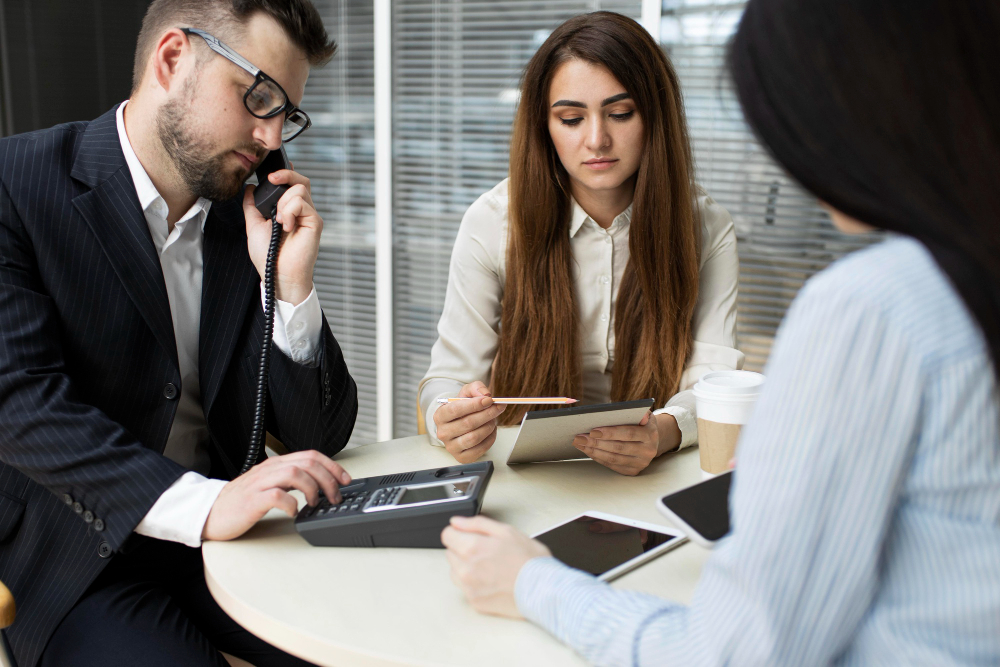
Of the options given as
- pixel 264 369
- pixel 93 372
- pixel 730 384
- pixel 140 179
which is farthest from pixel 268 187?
pixel 730 384

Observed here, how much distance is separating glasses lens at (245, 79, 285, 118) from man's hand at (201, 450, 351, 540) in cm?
73

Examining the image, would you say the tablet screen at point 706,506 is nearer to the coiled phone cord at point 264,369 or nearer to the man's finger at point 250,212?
the coiled phone cord at point 264,369

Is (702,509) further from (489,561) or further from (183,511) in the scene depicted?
(183,511)

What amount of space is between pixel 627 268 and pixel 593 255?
98 mm

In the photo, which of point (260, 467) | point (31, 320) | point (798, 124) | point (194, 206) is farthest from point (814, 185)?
point (194, 206)

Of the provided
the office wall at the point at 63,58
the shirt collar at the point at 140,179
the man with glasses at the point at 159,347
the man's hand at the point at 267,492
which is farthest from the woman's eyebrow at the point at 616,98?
the office wall at the point at 63,58

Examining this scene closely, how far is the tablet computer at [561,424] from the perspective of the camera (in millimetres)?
1256

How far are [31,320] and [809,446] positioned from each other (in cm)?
121

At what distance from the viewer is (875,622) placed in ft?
2.18

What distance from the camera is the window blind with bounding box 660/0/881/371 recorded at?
281 centimetres

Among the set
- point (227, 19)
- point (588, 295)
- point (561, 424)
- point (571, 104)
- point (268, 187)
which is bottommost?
point (561, 424)

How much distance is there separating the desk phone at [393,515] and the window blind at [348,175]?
260cm

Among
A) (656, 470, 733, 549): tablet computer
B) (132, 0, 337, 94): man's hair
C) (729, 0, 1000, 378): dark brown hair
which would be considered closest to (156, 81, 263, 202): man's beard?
(132, 0, 337, 94): man's hair

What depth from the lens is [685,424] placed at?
5.04ft
